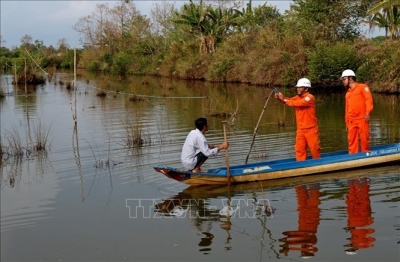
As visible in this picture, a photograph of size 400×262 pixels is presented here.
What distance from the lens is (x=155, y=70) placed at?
49.8 meters

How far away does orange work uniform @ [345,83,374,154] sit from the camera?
9.95 meters

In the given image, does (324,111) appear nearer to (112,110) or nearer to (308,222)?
(112,110)

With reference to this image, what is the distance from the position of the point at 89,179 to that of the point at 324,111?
38.7 feet

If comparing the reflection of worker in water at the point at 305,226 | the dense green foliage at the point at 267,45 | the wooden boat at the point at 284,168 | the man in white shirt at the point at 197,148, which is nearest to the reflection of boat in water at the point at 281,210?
the reflection of worker in water at the point at 305,226

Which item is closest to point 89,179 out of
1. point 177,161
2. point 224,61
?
point 177,161

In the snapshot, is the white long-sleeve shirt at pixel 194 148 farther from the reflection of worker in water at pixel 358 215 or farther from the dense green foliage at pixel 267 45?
the dense green foliage at pixel 267 45

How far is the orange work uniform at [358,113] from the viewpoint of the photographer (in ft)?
32.6

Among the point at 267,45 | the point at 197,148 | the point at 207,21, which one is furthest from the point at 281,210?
the point at 207,21

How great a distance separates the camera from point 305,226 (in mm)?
6992

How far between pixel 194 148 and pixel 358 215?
2.95 m

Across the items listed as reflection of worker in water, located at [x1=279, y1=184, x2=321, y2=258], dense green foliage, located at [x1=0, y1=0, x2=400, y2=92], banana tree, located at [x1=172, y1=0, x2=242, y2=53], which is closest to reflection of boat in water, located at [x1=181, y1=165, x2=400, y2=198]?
reflection of worker in water, located at [x1=279, y1=184, x2=321, y2=258]

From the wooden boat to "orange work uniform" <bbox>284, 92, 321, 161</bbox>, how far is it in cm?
27

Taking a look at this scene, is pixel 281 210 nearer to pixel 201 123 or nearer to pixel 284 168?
pixel 284 168

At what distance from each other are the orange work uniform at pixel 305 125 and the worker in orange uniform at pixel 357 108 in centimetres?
84
